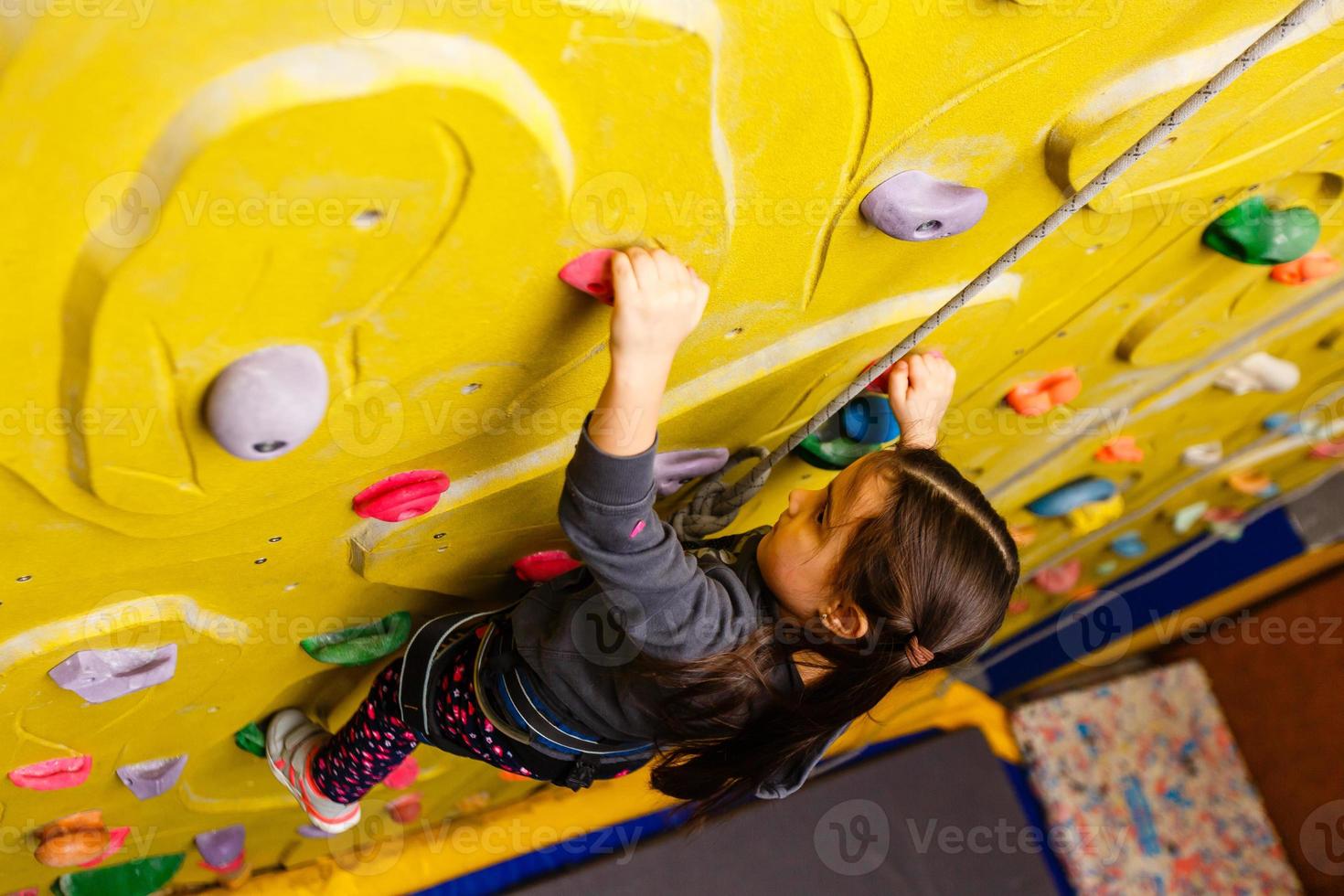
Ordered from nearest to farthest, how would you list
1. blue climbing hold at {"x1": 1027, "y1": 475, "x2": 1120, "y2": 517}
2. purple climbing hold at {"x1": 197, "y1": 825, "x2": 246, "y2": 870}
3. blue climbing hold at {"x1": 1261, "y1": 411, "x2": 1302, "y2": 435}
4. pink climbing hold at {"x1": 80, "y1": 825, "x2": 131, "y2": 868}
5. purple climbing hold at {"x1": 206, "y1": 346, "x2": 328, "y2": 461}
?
1. purple climbing hold at {"x1": 206, "y1": 346, "x2": 328, "y2": 461}
2. pink climbing hold at {"x1": 80, "y1": 825, "x2": 131, "y2": 868}
3. purple climbing hold at {"x1": 197, "y1": 825, "x2": 246, "y2": 870}
4. blue climbing hold at {"x1": 1027, "y1": 475, "x2": 1120, "y2": 517}
5. blue climbing hold at {"x1": 1261, "y1": 411, "x2": 1302, "y2": 435}

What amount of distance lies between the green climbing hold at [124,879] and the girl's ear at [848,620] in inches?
37.2

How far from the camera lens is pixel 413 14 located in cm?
51

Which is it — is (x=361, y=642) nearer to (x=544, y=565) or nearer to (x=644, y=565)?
(x=544, y=565)

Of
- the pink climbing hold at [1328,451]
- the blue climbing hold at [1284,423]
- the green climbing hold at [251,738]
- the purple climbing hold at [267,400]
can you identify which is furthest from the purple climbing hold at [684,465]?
the pink climbing hold at [1328,451]

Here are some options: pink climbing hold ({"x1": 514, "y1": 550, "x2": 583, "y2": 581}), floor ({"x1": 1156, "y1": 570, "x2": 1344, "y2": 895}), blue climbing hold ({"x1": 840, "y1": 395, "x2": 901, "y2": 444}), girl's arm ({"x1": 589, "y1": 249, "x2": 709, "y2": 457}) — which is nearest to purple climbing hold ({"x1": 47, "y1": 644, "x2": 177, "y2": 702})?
pink climbing hold ({"x1": 514, "y1": 550, "x2": 583, "y2": 581})

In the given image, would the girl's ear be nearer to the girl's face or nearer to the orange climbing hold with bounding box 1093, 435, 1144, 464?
the girl's face

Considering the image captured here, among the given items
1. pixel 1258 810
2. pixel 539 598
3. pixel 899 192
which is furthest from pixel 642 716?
pixel 1258 810

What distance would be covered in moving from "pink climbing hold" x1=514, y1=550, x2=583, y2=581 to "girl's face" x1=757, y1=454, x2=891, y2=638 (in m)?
0.25

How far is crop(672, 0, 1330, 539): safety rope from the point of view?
69 cm

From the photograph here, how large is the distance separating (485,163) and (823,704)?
57 cm

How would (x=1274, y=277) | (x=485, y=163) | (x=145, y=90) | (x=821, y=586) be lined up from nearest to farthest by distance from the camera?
(x=145, y=90)
(x=485, y=163)
(x=821, y=586)
(x=1274, y=277)

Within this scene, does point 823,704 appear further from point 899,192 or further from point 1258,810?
point 1258,810

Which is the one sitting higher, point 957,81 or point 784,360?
point 957,81

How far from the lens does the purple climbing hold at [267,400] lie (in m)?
0.63
